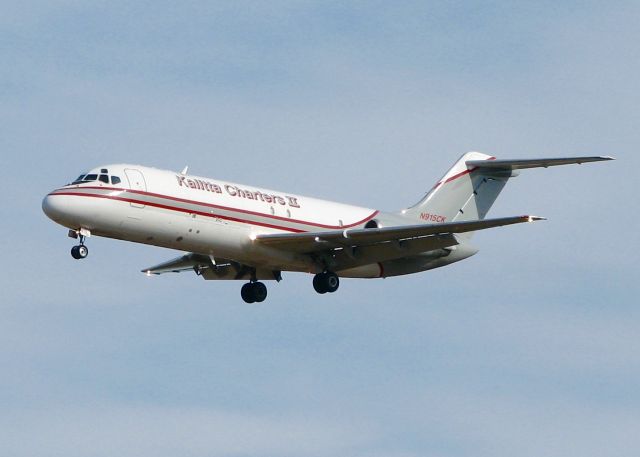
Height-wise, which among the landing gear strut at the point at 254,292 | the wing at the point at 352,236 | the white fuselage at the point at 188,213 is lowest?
the landing gear strut at the point at 254,292

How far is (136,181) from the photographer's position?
154 feet

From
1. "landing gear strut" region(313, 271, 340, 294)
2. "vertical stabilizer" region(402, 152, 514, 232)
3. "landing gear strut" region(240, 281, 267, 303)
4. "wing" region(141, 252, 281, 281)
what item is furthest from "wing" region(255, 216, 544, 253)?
"vertical stabilizer" region(402, 152, 514, 232)

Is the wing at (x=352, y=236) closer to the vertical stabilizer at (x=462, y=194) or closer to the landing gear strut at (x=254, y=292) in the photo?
the landing gear strut at (x=254, y=292)

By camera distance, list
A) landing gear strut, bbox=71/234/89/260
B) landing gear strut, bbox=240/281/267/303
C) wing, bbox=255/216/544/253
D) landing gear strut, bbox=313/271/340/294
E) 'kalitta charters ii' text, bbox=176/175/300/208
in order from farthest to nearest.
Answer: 1. landing gear strut, bbox=240/281/267/303
2. landing gear strut, bbox=313/271/340/294
3. wing, bbox=255/216/544/253
4. 'kalitta charters ii' text, bbox=176/175/300/208
5. landing gear strut, bbox=71/234/89/260

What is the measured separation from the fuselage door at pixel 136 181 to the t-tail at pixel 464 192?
12158mm

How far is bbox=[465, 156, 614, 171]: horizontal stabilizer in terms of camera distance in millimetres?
48987

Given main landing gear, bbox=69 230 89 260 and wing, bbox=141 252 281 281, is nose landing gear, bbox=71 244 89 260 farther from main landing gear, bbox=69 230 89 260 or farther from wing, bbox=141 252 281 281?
wing, bbox=141 252 281 281

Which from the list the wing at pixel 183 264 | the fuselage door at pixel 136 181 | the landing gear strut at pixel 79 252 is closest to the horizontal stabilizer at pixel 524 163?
the wing at pixel 183 264

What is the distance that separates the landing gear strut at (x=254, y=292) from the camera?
176ft

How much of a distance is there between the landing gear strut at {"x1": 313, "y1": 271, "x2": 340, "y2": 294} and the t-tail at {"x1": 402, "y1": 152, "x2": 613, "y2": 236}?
5639mm

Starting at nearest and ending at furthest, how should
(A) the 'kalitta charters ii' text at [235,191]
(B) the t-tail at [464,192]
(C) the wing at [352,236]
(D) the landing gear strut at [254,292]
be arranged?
(A) the 'kalitta charters ii' text at [235,191]
(C) the wing at [352,236]
(D) the landing gear strut at [254,292]
(B) the t-tail at [464,192]

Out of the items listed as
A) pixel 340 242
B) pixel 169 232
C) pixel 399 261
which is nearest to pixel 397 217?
pixel 399 261

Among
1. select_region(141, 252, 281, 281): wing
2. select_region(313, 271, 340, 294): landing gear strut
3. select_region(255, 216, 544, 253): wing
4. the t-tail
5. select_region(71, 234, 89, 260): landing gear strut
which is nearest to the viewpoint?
select_region(71, 234, 89, 260): landing gear strut

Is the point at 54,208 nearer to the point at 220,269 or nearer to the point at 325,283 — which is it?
the point at 220,269
